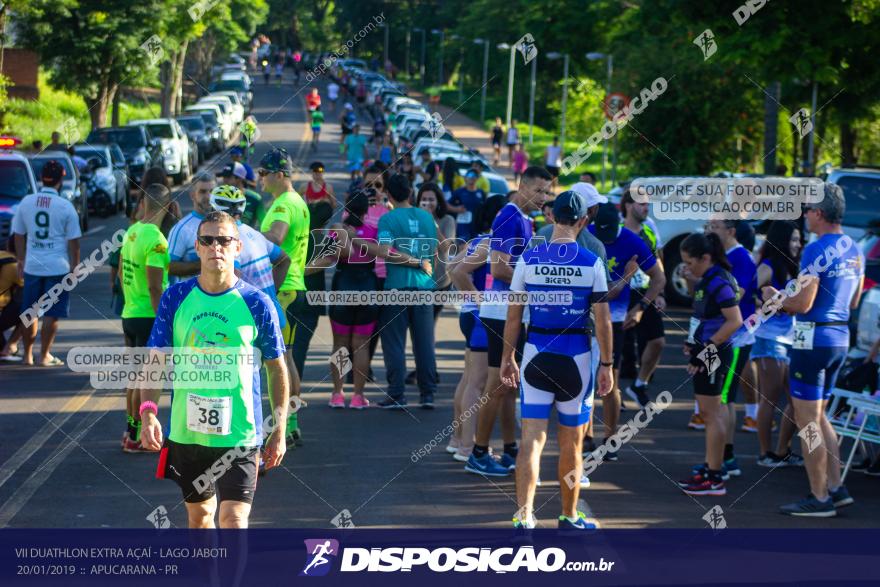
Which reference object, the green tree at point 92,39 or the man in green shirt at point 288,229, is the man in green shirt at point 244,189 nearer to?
the man in green shirt at point 288,229

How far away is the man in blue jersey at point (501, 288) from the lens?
931 cm

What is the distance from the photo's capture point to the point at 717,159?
3425 centimetres

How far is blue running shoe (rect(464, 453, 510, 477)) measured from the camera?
31.4 feet

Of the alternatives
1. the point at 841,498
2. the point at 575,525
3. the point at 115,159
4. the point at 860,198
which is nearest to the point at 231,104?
the point at 115,159

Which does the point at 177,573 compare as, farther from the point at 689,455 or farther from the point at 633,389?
the point at 633,389

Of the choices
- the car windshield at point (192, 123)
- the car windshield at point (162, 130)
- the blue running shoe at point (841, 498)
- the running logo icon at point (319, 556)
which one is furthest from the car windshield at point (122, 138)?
the running logo icon at point (319, 556)

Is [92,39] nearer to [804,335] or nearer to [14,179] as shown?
[14,179]

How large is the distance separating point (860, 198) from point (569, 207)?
11.4m

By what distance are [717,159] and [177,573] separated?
29.0 metres

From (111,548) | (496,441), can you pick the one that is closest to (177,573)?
(111,548)

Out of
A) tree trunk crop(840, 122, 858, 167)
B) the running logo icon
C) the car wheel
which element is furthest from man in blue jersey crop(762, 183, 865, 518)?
tree trunk crop(840, 122, 858, 167)

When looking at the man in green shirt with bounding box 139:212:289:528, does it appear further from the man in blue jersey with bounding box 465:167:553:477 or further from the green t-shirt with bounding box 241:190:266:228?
the green t-shirt with bounding box 241:190:266:228

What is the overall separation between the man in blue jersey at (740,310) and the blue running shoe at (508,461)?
5.03 feet

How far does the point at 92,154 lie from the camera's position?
31.3m
